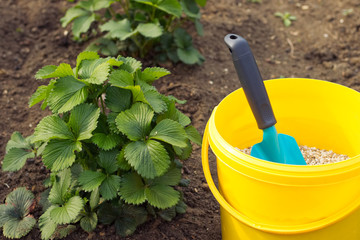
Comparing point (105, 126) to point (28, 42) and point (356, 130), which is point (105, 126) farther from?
point (28, 42)

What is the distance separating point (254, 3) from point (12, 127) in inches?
77.1

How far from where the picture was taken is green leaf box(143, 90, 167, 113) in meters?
1.54

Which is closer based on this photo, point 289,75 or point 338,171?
point 338,171

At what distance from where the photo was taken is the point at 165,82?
2.53 m

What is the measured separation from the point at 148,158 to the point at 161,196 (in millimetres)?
185

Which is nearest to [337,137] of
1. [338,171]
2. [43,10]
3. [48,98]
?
[338,171]

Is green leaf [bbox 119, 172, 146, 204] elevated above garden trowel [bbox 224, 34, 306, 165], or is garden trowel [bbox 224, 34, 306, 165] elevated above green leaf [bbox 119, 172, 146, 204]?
garden trowel [bbox 224, 34, 306, 165]

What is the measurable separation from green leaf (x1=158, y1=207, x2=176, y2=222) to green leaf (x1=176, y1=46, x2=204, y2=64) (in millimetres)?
1014

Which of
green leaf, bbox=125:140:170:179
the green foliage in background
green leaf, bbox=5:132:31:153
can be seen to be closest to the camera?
green leaf, bbox=125:140:170:179

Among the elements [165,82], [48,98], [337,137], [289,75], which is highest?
[48,98]

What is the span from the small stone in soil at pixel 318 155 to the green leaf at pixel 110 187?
501 mm

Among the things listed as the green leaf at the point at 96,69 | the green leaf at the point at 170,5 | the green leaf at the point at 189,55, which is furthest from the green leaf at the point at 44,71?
the green leaf at the point at 189,55

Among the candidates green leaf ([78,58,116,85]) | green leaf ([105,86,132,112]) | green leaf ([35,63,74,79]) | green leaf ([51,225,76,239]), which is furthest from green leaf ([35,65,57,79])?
green leaf ([51,225,76,239])

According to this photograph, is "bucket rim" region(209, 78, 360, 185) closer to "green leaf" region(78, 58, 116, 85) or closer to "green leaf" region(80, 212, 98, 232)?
"green leaf" region(78, 58, 116, 85)
